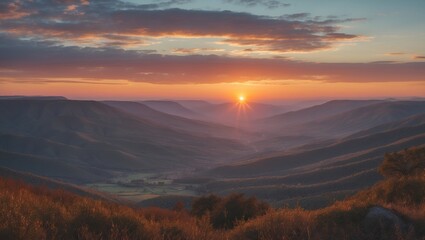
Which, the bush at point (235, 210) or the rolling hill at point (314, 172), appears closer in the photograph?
the bush at point (235, 210)

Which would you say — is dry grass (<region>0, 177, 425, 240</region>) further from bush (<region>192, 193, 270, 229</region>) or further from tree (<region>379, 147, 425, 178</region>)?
tree (<region>379, 147, 425, 178</region>)

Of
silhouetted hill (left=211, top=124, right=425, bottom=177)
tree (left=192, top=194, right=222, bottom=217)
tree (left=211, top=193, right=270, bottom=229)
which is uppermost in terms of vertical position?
Result: tree (left=211, top=193, right=270, bottom=229)

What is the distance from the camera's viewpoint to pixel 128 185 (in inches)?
6590

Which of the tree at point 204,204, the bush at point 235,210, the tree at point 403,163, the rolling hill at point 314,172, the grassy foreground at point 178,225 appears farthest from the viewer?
the rolling hill at point 314,172

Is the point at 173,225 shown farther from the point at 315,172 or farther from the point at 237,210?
the point at 315,172

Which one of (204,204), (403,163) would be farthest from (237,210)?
(403,163)

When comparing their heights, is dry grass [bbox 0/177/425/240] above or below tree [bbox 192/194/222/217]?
→ above

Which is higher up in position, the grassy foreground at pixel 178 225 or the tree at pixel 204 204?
the grassy foreground at pixel 178 225

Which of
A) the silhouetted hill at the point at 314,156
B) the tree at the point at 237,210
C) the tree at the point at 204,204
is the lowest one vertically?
the silhouetted hill at the point at 314,156

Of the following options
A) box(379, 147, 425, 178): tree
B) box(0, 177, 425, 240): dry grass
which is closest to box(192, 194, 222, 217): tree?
box(379, 147, 425, 178): tree

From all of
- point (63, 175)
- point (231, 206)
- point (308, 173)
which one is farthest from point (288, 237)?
point (63, 175)

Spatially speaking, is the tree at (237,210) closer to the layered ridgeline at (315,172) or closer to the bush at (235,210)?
the bush at (235,210)

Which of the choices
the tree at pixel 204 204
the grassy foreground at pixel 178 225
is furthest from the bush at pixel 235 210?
the grassy foreground at pixel 178 225

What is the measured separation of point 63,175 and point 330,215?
19590 centimetres
